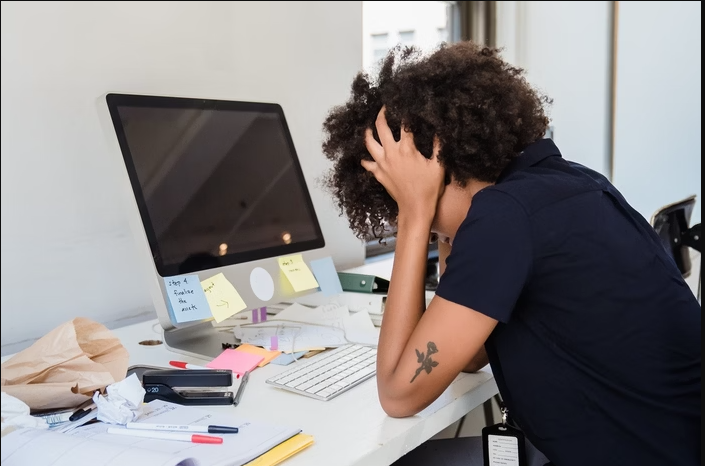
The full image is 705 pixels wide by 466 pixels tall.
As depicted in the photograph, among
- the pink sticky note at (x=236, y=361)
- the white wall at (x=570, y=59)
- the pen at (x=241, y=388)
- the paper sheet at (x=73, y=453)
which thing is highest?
the white wall at (x=570, y=59)

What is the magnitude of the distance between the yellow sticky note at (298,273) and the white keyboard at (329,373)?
181mm

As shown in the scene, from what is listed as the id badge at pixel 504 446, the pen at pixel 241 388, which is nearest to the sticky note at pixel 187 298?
the pen at pixel 241 388

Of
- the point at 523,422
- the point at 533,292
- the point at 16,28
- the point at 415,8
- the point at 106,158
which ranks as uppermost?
the point at 415,8

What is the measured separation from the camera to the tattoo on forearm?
2.61ft

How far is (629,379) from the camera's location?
0.77 m

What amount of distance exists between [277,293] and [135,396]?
1.48 feet

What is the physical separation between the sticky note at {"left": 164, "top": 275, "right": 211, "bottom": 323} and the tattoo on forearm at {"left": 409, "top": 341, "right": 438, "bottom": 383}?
446 mm

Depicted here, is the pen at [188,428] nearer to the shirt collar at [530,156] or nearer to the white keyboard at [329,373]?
the white keyboard at [329,373]

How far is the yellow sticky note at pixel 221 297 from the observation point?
111 centimetres

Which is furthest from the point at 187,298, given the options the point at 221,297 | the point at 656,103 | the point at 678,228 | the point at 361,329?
the point at 656,103

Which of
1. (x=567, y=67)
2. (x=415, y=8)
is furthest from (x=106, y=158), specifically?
(x=567, y=67)

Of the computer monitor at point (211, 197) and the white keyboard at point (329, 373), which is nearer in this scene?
the white keyboard at point (329, 373)

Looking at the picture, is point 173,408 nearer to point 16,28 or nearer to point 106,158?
point 106,158

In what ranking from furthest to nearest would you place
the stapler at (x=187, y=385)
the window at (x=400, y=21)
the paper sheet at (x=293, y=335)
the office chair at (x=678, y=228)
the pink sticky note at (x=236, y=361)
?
the window at (x=400, y=21)
the office chair at (x=678, y=228)
the paper sheet at (x=293, y=335)
the pink sticky note at (x=236, y=361)
the stapler at (x=187, y=385)
